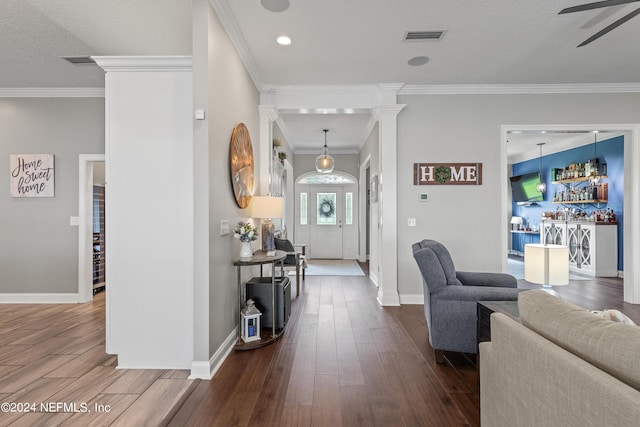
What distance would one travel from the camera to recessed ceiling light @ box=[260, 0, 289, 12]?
269 centimetres

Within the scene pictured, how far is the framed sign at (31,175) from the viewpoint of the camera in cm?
450

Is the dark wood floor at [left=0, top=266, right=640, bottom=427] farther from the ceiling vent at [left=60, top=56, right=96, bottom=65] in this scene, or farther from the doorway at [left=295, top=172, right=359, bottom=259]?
the doorway at [left=295, top=172, right=359, bottom=259]

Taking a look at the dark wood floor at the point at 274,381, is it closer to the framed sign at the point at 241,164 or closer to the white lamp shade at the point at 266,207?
the white lamp shade at the point at 266,207

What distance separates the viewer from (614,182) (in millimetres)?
6305

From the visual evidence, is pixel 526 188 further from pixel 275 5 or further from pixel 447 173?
pixel 275 5

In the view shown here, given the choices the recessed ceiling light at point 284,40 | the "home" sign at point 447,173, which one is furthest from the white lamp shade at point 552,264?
the recessed ceiling light at point 284,40


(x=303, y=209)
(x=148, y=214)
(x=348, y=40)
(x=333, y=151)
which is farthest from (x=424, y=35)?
(x=303, y=209)

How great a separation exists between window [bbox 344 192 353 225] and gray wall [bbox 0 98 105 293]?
18.3ft

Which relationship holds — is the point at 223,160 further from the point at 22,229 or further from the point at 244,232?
the point at 22,229

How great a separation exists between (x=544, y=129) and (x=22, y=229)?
23.6 feet

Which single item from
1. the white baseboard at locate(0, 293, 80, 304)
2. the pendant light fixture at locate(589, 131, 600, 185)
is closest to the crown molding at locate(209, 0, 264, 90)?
the white baseboard at locate(0, 293, 80, 304)

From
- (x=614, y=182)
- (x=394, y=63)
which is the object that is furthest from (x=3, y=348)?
(x=614, y=182)

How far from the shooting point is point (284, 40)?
329 centimetres

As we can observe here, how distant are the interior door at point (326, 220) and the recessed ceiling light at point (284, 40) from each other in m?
5.43
